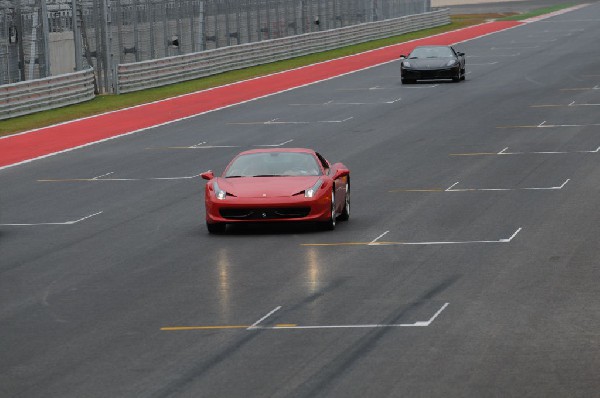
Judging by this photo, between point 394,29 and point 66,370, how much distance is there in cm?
7078

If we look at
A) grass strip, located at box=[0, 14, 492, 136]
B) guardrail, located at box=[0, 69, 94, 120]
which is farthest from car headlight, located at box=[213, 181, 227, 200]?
guardrail, located at box=[0, 69, 94, 120]

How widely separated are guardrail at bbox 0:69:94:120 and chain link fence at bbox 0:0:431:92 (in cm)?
79

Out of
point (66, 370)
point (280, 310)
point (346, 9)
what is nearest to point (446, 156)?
point (280, 310)

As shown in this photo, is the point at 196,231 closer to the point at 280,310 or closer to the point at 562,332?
the point at 280,310

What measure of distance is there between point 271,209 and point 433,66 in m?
31.2

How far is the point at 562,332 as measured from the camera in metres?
13.8

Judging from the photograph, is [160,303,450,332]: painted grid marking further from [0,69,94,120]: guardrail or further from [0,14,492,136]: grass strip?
[0,69,94,120]: guardrail

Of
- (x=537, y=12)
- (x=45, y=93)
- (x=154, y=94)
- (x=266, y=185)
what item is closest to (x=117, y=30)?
(x=154, y=94)

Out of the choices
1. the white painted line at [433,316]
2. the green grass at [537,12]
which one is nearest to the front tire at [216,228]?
the white painted line at [433,316]

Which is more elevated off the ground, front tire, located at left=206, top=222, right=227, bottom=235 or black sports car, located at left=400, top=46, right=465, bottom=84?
front tire, located at left=206, top=222, right=227, bottom=235

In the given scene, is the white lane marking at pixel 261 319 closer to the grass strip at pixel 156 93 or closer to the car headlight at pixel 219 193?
the car headlight at pixel 219 193

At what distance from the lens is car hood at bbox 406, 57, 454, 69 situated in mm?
51500

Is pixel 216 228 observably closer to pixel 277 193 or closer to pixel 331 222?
pixel 277 193

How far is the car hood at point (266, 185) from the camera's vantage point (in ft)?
69.8
